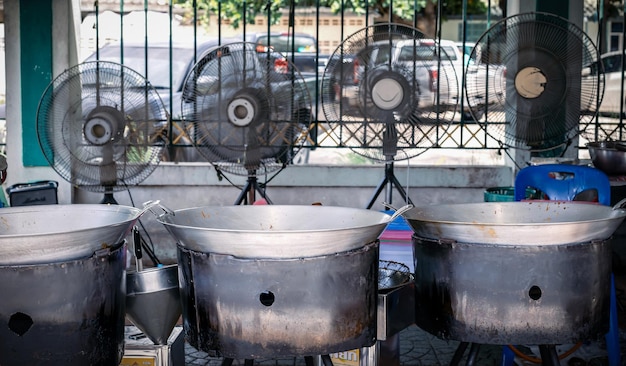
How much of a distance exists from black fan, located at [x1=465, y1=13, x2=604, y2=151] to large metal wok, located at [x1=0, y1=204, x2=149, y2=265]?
3100mm

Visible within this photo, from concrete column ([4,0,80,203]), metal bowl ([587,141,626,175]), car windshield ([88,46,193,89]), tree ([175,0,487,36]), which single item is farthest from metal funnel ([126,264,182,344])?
tree ([175,0,487,36])

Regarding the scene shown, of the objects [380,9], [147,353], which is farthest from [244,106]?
[380,9]

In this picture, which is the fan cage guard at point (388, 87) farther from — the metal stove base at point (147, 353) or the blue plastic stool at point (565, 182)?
the metal stove base at point (147, 353)

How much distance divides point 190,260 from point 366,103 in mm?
2851

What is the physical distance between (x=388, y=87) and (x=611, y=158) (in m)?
1.41

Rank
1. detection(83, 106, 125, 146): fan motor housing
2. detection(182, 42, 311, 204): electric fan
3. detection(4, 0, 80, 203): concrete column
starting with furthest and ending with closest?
detection(4, 0, 80, 203): concrete column
detection(182, 42, 311, 204): electric fan
detection(83, 106, 125, 146): fan motor housing

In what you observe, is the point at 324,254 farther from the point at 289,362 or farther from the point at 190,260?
the point at 289,362

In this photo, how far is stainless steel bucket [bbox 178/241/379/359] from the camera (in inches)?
98.0

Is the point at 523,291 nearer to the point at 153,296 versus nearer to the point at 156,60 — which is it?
the point at 153,296

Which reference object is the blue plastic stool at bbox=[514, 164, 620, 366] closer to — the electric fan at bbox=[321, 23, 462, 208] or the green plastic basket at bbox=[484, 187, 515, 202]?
the green plastic basket at bbox=[484, 187, 515, 202]

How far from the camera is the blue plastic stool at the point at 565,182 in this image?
4.36 metres

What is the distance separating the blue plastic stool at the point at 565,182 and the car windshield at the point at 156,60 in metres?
3.66

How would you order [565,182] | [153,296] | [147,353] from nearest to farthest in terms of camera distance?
[153,296] < [147,353] < [565,182]

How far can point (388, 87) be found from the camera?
523cm
